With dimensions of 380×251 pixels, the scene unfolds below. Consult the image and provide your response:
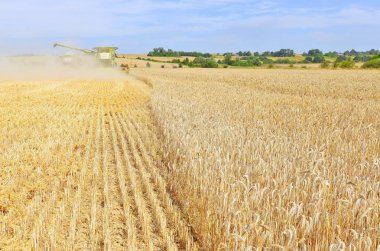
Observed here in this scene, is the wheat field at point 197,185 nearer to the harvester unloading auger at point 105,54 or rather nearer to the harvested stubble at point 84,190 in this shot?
the harvested stubble at point 84,190

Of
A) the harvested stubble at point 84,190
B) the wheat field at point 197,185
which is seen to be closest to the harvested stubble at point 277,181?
the wheat field at point 197,185

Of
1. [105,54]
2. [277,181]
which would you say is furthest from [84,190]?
[105,54]

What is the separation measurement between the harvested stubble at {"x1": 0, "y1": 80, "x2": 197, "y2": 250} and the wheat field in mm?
21

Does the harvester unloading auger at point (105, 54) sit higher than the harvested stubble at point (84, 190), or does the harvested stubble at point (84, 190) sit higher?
the harvester unloading auger at point (105, 54)

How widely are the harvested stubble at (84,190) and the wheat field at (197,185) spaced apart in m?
0.02

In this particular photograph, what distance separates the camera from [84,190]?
580 cm

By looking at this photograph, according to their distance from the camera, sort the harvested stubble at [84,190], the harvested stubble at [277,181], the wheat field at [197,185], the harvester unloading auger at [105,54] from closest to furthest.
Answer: the harvested stubble at [277,181], the wheat field at [197,185], the harvested stubble at [84,190], the harvester unloading auger at [105,54]

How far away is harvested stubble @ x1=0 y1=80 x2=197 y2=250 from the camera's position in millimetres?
4207

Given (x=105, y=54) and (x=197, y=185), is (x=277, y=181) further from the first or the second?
(x=105, y=54)

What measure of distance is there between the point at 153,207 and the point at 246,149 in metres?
1.69

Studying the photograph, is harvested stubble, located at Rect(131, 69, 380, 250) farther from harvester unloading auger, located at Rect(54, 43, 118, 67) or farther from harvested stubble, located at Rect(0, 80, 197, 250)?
harvester unloading auger, located at Rect(54, 43, 118, 67)

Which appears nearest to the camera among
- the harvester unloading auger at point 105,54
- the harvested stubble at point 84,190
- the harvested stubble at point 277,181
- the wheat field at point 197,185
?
the harvested stubble at point 277,181

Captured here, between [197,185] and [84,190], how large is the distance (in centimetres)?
194

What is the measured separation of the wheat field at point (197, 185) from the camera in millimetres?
3379
